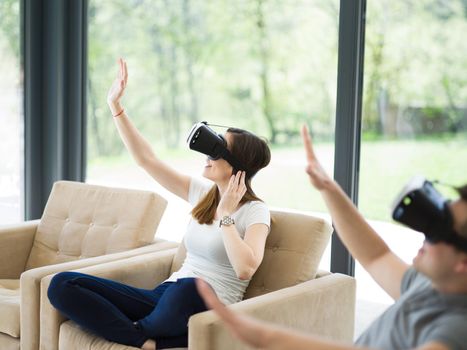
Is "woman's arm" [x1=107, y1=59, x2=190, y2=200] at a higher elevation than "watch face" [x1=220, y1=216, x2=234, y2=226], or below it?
→ higher

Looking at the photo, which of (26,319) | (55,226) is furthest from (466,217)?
(55,226)

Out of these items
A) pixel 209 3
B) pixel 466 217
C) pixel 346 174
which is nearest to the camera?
pixel 466 217

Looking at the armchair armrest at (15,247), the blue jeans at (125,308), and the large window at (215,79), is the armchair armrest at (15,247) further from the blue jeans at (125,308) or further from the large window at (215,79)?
the blue jeans at (125,308)

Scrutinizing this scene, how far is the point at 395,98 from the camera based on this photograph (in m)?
3.16

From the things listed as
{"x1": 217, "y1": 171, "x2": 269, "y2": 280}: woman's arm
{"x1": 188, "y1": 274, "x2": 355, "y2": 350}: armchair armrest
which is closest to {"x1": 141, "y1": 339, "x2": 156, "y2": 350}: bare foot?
{"x1": 188, "y1": 274, "x2": 355, "y2": 350}: armchair armrest

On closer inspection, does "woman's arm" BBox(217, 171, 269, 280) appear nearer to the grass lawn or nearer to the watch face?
the watch face

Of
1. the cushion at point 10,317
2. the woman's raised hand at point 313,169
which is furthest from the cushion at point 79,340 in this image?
the woman's raised hand at point 313,169

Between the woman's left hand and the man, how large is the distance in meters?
0.81

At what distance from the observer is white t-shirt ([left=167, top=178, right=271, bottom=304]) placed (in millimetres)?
2656

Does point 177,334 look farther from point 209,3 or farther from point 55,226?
point 209,3

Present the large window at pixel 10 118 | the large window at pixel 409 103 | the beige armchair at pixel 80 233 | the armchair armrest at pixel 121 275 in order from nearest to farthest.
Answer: the armchair armrest at pixel 121 275 < the large window at pixel 409 103 < the beige armchair at pixel 80 233 < the large window at pixel 10 118

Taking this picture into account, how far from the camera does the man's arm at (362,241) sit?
1.80 metres

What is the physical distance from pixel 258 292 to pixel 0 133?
2.32m

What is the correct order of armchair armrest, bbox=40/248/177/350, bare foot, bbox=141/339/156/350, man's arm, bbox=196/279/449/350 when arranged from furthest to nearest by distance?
armchair armrest, bbox=40/248/177/350 → bare foot, bbox=141/339/156/350 → man's arm, bbox=196/279/449/350
